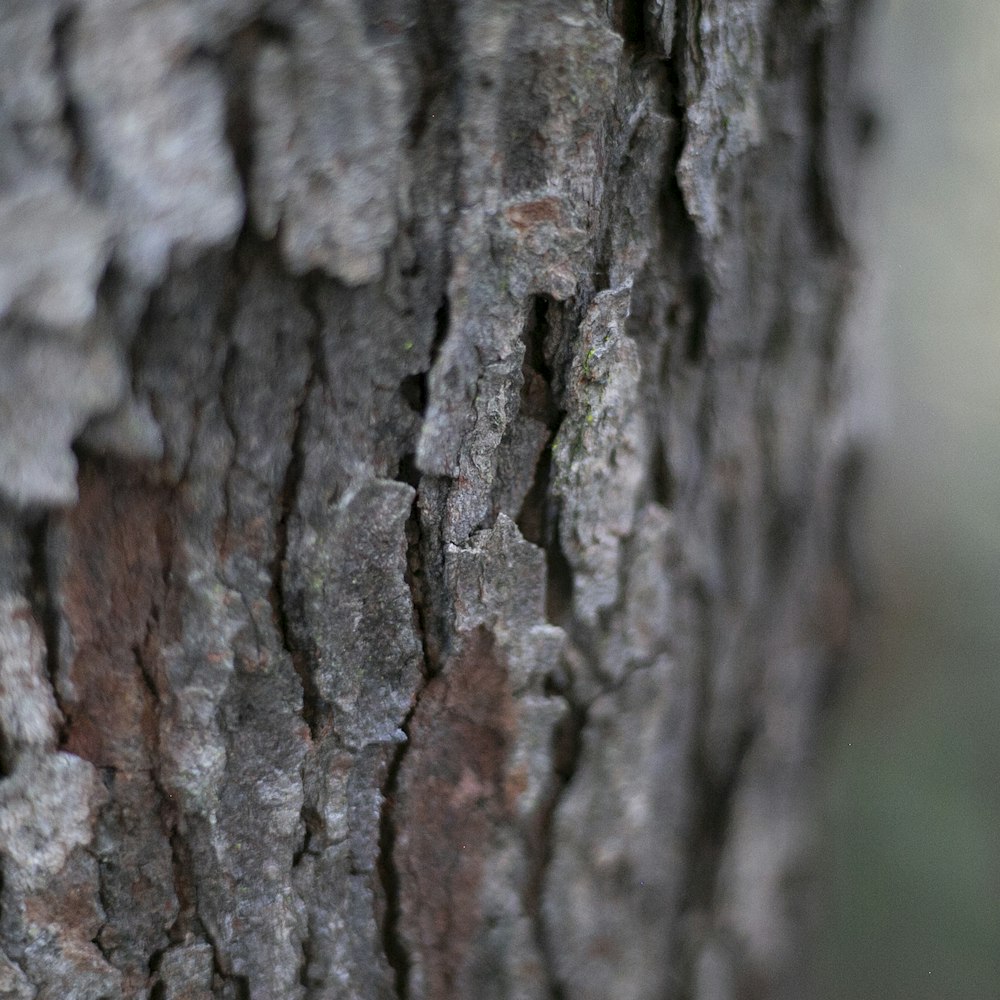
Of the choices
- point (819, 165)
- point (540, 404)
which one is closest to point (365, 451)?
point (540, 404)

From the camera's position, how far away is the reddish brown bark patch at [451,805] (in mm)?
450

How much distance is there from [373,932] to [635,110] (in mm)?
435

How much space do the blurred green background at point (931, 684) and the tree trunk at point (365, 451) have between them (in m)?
0.42

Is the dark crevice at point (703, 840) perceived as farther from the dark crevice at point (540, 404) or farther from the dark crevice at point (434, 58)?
the dark crevice at point (434, 58)

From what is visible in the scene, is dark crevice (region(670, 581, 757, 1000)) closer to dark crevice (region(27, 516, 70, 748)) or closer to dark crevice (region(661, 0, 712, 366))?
dark crevice (region(661, 0, 712, 366))

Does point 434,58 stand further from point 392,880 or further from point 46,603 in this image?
point 392,880

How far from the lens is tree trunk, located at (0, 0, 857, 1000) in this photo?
33 centimetres

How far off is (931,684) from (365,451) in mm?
875

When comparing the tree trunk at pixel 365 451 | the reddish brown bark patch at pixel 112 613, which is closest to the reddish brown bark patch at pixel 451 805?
the tree trunk at pixel 365 451

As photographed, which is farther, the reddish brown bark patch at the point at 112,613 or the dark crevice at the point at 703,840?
the dark crevice at the point at 703,840

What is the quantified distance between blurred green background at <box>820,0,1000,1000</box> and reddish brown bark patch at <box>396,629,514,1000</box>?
0.50 m

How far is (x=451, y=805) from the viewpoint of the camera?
1.56 feet

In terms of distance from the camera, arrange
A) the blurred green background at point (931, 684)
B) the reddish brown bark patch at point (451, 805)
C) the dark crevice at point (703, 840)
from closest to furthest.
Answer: the reddish brown bark patch at point (451, 805) → the dark crevice at point (703, 840) → the blurred green background at point (931, 684)

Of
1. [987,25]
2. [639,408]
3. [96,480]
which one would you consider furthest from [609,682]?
[987,25]
